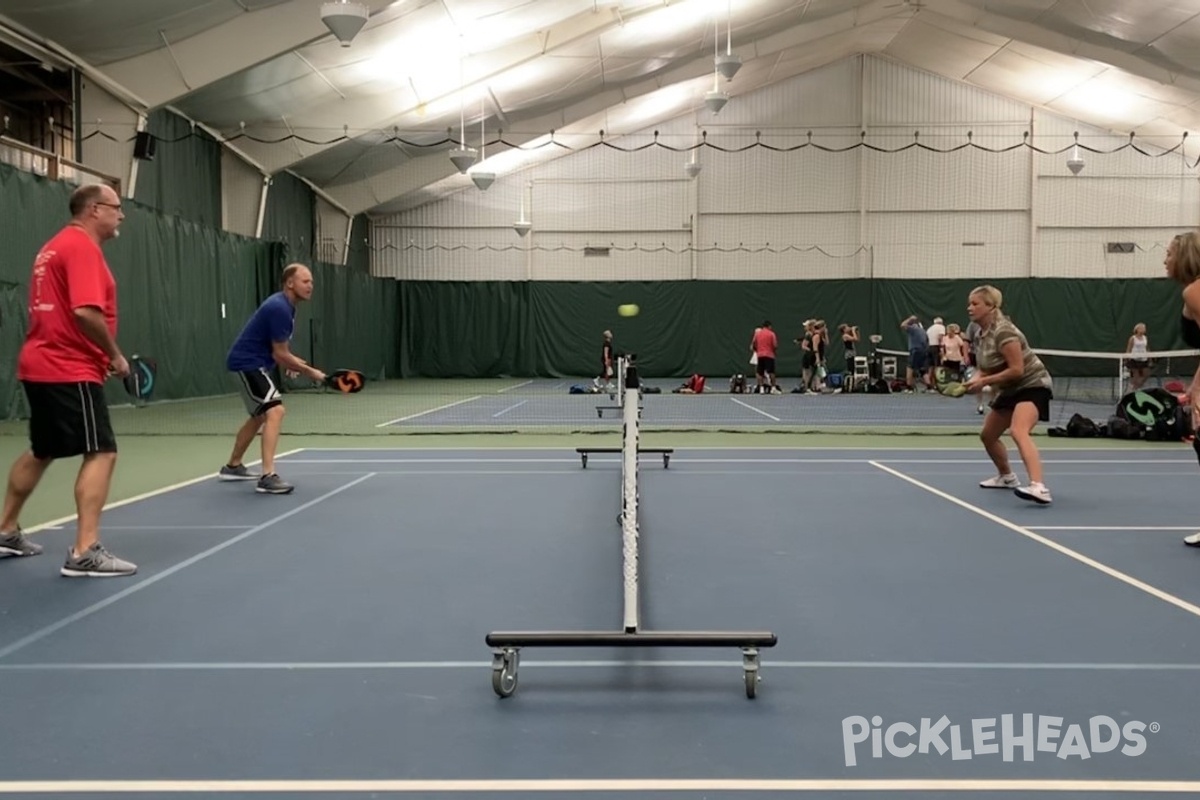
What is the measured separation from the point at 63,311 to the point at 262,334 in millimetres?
2689

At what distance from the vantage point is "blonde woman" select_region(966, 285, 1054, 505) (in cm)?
639

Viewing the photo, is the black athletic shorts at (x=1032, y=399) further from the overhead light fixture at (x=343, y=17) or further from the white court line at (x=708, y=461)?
the overhead light fixture at (x=343, y=17)

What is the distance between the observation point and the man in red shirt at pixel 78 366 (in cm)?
438

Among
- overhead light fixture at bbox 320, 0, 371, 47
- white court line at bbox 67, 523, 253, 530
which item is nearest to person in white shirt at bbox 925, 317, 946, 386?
overhead light fixture at bbox 320, 0, 371, 47

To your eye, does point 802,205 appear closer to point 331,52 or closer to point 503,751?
point 331,52

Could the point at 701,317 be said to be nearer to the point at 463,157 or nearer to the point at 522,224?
the point at 522,224

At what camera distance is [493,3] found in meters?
15.4

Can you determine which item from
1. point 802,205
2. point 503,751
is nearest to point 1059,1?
point 802,205

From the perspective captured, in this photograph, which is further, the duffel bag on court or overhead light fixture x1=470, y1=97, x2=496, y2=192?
overhead light fixture x1=470, y1=97, x2=496, y2=192

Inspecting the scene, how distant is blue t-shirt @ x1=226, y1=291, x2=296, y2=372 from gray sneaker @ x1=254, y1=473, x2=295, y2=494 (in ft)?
2.53

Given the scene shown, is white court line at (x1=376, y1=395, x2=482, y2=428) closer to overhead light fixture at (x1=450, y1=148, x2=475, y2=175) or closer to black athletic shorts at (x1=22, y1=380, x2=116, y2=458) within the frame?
overhead light fixture at (x1=450, y1=148, x2=475, y2=175)

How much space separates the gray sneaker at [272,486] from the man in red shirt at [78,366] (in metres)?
2.30

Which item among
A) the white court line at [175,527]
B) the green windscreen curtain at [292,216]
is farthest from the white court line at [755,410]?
the green windscreen curtain at [292,216]

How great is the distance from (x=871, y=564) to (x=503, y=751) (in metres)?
2.62
